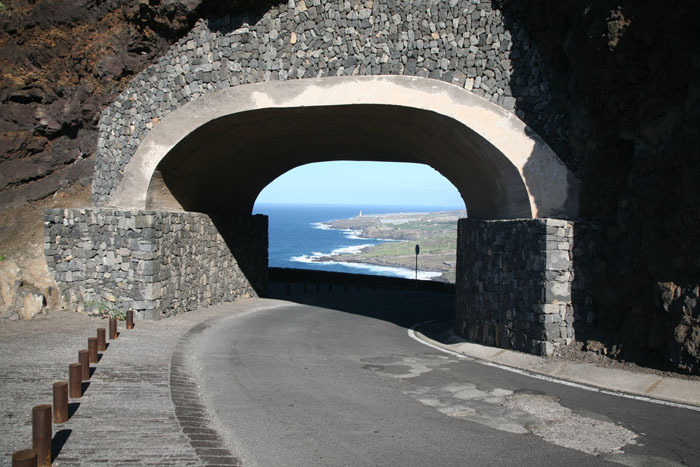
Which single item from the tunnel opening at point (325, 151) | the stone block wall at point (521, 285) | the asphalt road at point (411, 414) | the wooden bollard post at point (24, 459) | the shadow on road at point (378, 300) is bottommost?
the shadow on road at point (378, 300)

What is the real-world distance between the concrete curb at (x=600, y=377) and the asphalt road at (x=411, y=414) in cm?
46

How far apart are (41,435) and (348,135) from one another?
13.7 m

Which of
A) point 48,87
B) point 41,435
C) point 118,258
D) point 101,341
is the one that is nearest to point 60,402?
point 41,435

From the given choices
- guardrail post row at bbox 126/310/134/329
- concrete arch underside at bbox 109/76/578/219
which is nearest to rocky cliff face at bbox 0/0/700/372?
concrete arch underside at bbox 109/76/578/219

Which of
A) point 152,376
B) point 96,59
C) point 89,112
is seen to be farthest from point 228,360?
point 96,59

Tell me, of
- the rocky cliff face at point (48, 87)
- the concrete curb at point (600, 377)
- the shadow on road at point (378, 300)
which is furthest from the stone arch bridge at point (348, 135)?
the shadow on road at point (378, 300)

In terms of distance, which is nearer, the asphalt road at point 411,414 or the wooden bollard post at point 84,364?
the asphalt road at point 411,414

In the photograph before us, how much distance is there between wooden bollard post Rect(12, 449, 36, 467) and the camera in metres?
5.35

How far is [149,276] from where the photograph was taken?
52.8 feet

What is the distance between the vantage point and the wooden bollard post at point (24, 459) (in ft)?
17.6

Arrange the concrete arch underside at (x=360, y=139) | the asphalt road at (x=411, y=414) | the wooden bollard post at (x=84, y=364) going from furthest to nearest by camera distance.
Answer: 1. the concrete arch underside at (x=360, y=139)
2. the wooden bollard post at (x=84, y=364)
3. the asphalt road at (x=411, y=414)

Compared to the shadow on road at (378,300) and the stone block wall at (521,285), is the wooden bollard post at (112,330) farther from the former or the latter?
the shadow on road at (378,300)

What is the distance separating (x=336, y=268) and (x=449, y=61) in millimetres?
86111

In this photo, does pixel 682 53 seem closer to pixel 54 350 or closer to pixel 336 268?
pixel 54 350
